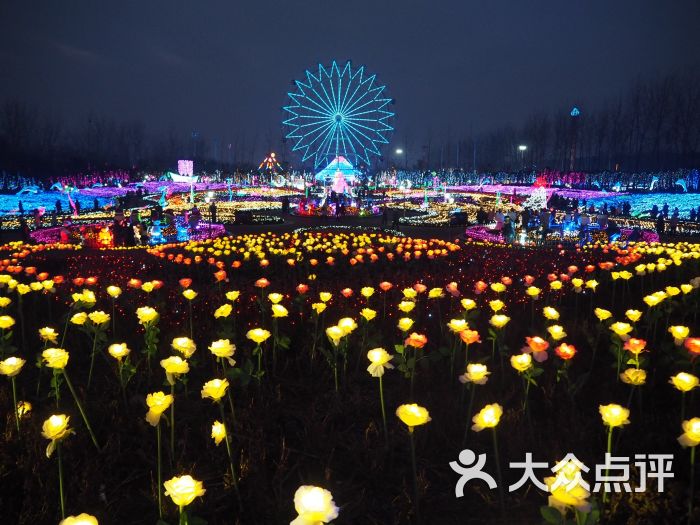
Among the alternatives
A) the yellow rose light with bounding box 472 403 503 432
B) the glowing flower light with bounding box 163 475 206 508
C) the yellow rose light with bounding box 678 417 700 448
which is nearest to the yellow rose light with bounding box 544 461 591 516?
the yellow rose light with bounding box 472 403 503 432

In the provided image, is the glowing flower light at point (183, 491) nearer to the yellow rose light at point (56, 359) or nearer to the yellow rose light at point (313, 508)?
the yellow rose light at point (313, 508)

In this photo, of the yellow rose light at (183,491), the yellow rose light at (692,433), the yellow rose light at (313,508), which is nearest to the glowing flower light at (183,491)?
the yellow rose light at (183,491)

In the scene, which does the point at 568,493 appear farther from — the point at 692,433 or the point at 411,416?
the point at 692,433

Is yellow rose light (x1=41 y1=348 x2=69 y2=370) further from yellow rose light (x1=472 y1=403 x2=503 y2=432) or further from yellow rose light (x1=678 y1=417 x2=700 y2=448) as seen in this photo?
yellow rose light (x1=678 y1=417 x2=700 y2=448)

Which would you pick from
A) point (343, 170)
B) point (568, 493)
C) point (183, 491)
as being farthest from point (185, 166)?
point (568, 493)

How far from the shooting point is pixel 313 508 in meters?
1.64

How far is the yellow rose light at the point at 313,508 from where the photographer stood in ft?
5.24

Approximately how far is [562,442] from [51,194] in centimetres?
4274

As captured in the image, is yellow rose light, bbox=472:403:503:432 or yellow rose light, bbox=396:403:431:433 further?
yellow rose light, bbox=472:403:503:432

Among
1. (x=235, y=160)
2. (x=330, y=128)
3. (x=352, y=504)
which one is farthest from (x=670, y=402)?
(x=235, y=160)

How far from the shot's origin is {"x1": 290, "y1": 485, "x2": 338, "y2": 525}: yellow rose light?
62.9 inches

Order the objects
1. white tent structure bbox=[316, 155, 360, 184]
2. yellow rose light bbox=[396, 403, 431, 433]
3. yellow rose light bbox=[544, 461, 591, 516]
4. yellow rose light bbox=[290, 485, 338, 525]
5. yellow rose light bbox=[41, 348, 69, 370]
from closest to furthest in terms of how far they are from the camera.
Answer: yellow rose light bbox=[290, 485, 338, 525]
yellow rose light bbox=[544, 461, 591, 516]
yellow rose light bbox=[396, 403, 431, 433]
yellow rose light bbox=[41, 348, 69, 370]
white tent structure bbox=[316, 155, 360, 184]

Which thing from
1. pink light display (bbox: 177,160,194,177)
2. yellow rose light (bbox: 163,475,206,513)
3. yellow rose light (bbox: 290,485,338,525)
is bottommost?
yellow rose light (bbox: 163,475,206,513)

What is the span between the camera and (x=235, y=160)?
10981 centimetres
